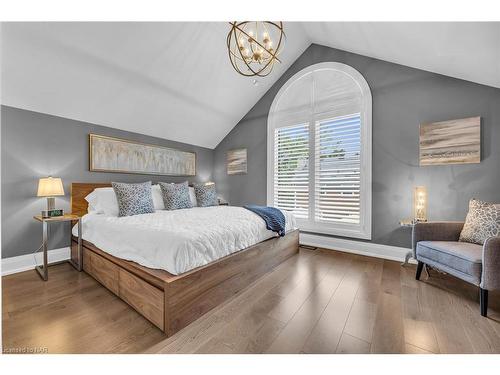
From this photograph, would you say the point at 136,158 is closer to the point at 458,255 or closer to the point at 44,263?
the point at 44,263

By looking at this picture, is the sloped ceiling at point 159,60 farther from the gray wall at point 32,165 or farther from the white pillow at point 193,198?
the white pillow at point 193,198

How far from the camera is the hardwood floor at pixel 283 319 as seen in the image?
1398 millimetres

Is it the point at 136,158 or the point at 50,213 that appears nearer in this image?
the point at 50,213

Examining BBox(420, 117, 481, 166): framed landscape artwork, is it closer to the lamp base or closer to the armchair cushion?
the armchair cushion

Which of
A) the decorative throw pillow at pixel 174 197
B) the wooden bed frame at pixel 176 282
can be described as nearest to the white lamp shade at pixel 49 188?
the wooden bed frame at pixel 176 282

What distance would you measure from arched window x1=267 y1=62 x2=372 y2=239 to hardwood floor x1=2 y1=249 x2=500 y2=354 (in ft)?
4.03

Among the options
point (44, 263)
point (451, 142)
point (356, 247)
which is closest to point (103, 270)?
point (44, 263)

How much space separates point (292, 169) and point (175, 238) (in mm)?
2747

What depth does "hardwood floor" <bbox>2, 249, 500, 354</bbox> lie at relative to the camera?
4.59 ft

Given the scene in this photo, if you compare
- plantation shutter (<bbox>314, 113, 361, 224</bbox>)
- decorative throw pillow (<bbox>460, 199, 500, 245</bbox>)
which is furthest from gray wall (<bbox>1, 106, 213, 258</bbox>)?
decorative throw pillow (<bbox>460, 199, 500, 245</bbox>)

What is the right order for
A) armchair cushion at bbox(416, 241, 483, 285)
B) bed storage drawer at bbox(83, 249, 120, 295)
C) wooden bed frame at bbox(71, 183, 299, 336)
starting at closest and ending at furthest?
wooden bed frame at bbox(71, 183, 299, 336), armchair cushion at bbox(416, 241, 483, 285), bed storage drawer at bbox(83, 249, 120, 295)

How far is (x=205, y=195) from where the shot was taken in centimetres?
367
